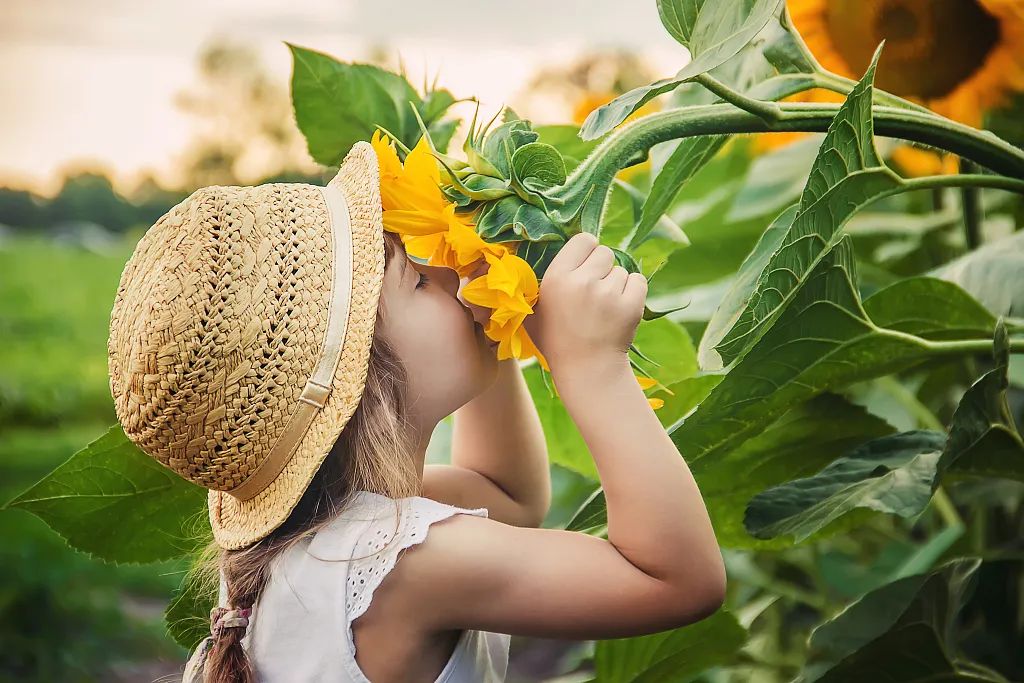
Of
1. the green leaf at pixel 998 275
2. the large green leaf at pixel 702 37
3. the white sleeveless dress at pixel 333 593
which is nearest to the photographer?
the large green leaf at pixel 702 37

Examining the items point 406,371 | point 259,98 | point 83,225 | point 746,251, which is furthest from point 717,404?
point 259,98

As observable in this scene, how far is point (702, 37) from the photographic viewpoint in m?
0.59

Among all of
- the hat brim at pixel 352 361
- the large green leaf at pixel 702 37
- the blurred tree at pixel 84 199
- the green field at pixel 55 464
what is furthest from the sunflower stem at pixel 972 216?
the blurred tree at pixel 84 199

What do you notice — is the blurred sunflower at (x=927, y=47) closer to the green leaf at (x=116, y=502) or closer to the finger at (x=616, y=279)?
the finger at (x=616, y=279)

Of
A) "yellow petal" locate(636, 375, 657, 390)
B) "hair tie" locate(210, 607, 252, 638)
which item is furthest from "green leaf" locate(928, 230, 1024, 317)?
"hair tie" locate(210, 607, 252, 638)

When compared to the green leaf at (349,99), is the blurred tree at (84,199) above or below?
below

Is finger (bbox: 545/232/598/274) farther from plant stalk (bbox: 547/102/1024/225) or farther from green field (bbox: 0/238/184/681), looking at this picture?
green field (bbox: 0/238/184/681)


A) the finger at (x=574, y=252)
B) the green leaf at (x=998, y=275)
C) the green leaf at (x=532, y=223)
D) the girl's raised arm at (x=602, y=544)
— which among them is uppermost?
the green leaf at (x=532, y=223)

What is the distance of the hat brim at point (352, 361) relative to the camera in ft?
2.12

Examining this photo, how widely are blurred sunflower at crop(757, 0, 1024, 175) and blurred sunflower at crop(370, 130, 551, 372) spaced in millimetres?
406

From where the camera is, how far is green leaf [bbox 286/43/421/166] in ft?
2.64

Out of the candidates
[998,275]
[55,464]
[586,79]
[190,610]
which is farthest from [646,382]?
[55,464]

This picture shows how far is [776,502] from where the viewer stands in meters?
0.68

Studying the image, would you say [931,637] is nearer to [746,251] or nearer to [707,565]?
[707,565]
